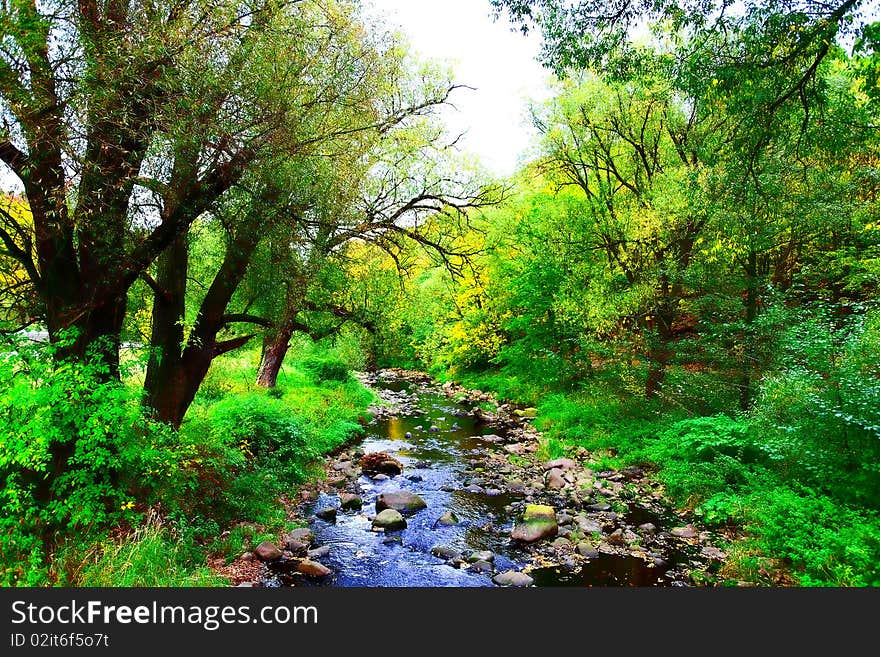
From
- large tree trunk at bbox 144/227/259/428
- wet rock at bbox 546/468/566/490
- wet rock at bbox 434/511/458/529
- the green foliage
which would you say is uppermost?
large tree trunk at bbox 144/227/259/428

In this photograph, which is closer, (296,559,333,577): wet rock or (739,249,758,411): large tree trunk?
(296,559,333,577): wet rock

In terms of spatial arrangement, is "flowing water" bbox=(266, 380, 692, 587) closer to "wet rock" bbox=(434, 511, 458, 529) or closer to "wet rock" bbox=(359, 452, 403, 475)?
"wet rock" bbox=(434, 511, 458, 529)

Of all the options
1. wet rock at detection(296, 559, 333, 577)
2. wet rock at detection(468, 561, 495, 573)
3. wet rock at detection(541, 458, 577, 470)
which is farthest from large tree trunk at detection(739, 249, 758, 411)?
wet rock at detection(296, 559, 333, 577)

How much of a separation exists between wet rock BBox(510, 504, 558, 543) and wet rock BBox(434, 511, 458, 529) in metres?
1.29

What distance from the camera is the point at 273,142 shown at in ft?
23.9

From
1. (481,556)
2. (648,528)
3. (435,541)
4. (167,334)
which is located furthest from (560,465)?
(167,334)

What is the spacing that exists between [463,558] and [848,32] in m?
9.54

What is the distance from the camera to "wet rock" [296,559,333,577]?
789cm

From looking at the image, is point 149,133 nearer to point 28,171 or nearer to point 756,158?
point 28,171

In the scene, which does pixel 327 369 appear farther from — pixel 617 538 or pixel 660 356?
pixel 617 538

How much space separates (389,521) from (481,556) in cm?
219

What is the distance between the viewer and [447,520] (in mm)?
10242

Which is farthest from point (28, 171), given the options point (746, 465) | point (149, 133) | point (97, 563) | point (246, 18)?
point (746, 465)

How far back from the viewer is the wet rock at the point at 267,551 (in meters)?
8.09
